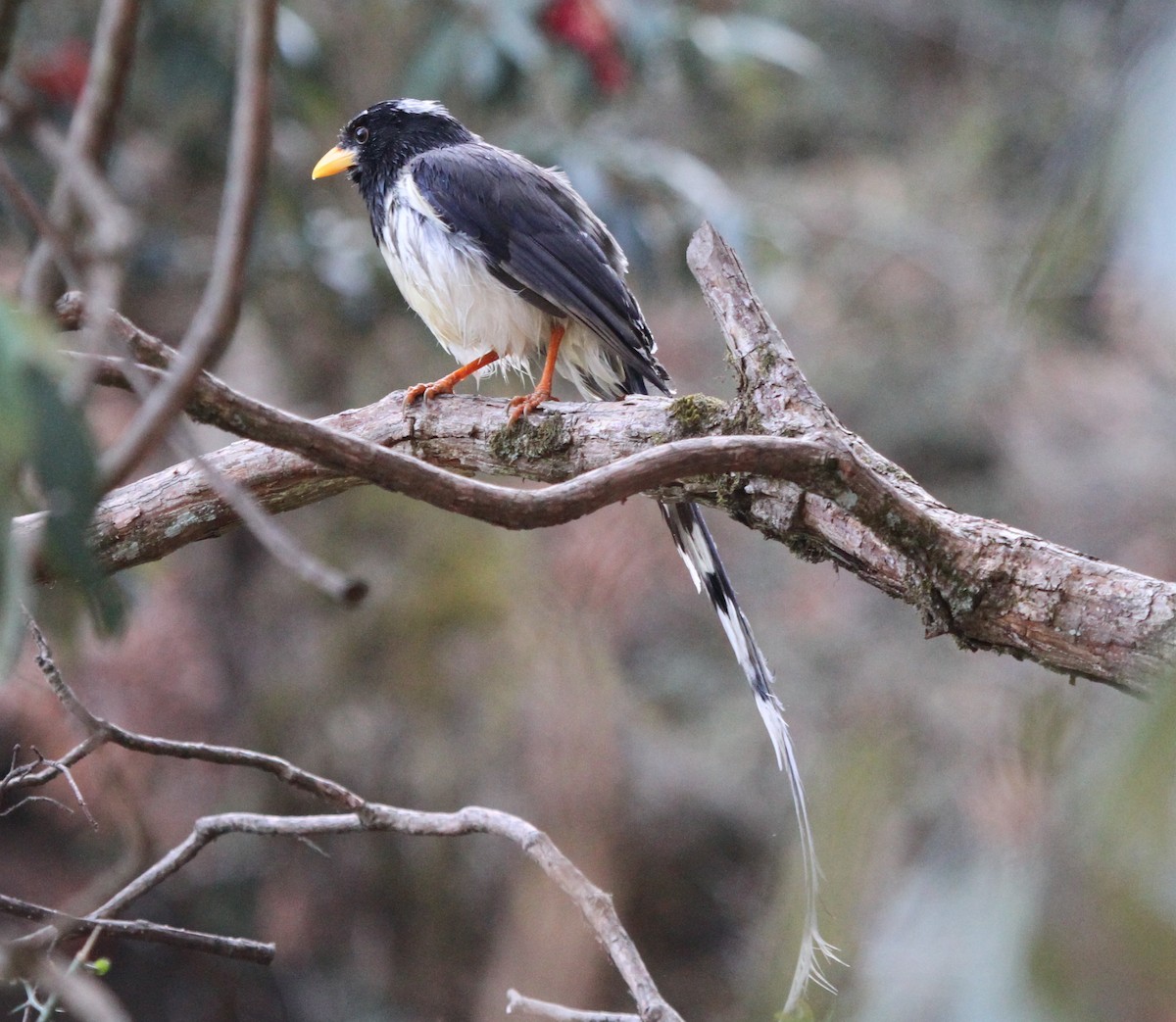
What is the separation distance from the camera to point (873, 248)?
946 cm

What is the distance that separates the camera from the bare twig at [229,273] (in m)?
1.16

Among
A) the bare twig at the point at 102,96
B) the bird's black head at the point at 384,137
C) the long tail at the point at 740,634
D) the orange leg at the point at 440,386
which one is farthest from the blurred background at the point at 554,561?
the bare twig at the point at 102,96

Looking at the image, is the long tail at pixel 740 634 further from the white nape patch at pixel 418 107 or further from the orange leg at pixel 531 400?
the white nape patch at pixel 418 107

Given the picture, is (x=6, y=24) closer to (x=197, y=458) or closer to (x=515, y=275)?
(x=197, y=458)

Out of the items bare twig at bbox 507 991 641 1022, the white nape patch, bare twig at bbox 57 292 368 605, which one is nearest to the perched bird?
the white nape patch

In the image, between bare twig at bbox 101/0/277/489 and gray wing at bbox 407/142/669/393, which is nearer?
bare twig at bbox 101/0/277/489

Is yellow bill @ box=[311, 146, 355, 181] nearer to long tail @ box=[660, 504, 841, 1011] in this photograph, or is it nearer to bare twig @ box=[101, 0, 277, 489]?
long tail @ box=[660, 504, 841, 1011]

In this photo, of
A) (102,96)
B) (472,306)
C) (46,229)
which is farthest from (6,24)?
(472,306)

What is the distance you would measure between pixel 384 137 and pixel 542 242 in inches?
35.0

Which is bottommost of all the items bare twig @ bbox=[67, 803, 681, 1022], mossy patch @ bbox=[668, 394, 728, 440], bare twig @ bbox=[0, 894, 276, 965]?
bare twig @ bbox=[0, 894, 276, 965]

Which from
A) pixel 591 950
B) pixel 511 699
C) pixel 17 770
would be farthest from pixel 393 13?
pixel 17 770

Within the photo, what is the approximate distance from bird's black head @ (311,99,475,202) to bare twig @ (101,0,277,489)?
281 cm

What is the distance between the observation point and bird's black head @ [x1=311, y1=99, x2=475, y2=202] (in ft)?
12.9

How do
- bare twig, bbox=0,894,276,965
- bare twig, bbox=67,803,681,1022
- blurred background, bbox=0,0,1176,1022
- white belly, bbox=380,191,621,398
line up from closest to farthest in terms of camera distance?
bare twig, bbox=0,894,276,965 < bare twig, bbox=67,803,681,1022 < white belly, bbox=380,191,621,398 < blurred background, bbox=0,0,1176,1022
